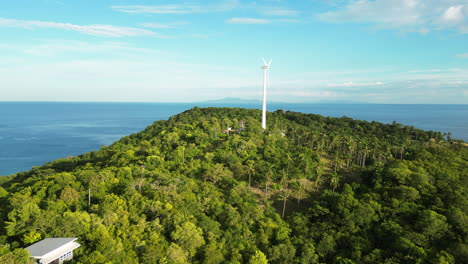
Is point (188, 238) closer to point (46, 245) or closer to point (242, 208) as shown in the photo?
point (242, 208)

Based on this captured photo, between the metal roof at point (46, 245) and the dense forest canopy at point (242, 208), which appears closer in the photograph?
the metal roof at point (46, 245)

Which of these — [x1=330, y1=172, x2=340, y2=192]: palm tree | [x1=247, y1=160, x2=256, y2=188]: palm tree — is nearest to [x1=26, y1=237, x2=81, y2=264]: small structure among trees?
[x1=247, y1=160, x2=256, y2=188]: palm tree

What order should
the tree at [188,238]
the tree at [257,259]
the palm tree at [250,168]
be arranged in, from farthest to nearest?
1. the palm tree at [250,168]
2. the tree at [188,238]
3. the tree at [257,259]

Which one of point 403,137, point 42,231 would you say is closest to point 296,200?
point 42,231

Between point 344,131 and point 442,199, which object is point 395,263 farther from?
point 344,131

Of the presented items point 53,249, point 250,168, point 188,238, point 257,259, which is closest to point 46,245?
point 53,249

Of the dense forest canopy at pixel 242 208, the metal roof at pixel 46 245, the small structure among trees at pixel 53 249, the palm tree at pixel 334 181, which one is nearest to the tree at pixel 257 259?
the dense forest canopy at pixel 242 208

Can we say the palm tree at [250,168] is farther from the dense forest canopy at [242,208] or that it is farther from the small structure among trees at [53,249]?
the small structure among trees at [53,249]

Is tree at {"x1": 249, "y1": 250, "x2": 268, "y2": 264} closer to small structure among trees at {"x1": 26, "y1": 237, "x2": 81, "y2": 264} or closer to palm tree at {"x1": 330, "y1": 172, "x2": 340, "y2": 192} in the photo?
small structure among trees at {"x1": 26, "y1": 237, "x2": 81, "y2": 264}
